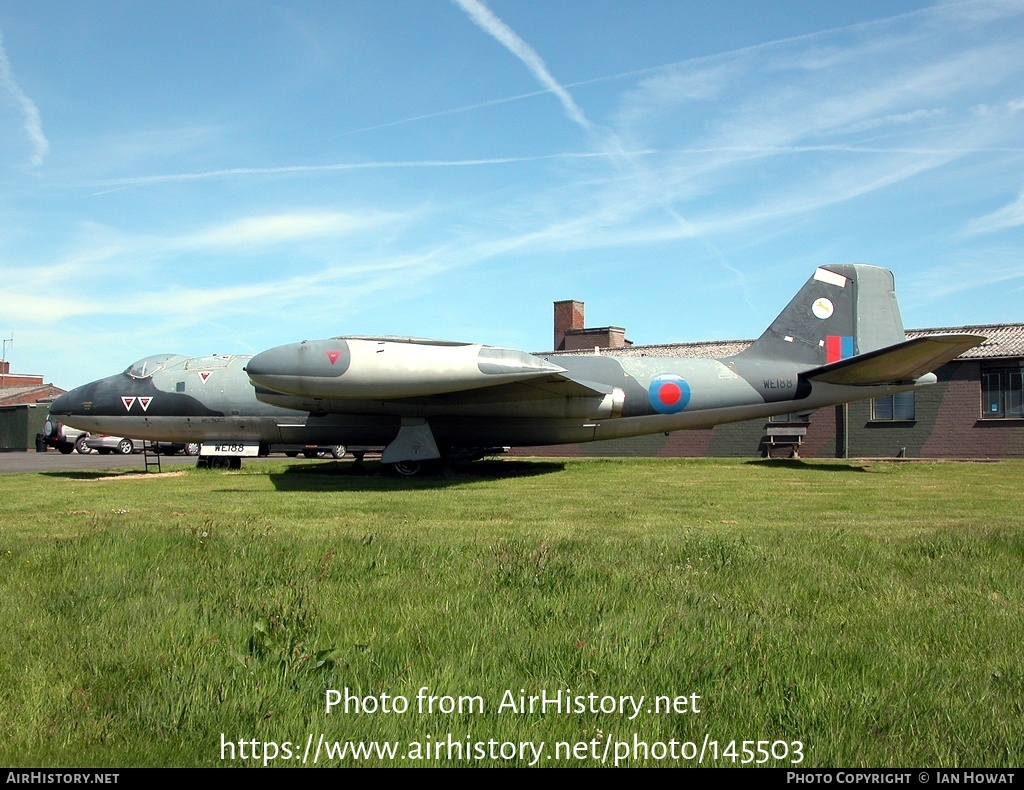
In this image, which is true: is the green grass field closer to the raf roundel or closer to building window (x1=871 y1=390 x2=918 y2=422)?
the raf roundel

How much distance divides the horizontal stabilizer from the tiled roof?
4.50 m

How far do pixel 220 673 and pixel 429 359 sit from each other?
1170 cm

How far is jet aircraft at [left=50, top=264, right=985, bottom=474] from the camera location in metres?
17.9

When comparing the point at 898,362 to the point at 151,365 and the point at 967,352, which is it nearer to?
the point at 967,352

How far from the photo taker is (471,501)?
12547 mm

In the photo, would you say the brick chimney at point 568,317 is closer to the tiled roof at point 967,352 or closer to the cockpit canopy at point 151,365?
the tiled roof at point 967,352

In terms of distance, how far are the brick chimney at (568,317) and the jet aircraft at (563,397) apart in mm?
24373

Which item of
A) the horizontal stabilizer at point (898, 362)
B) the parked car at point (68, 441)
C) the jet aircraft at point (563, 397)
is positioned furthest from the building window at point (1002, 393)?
the parked car at point (68, 441)

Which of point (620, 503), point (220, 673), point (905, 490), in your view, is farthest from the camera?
point (905, 490)
